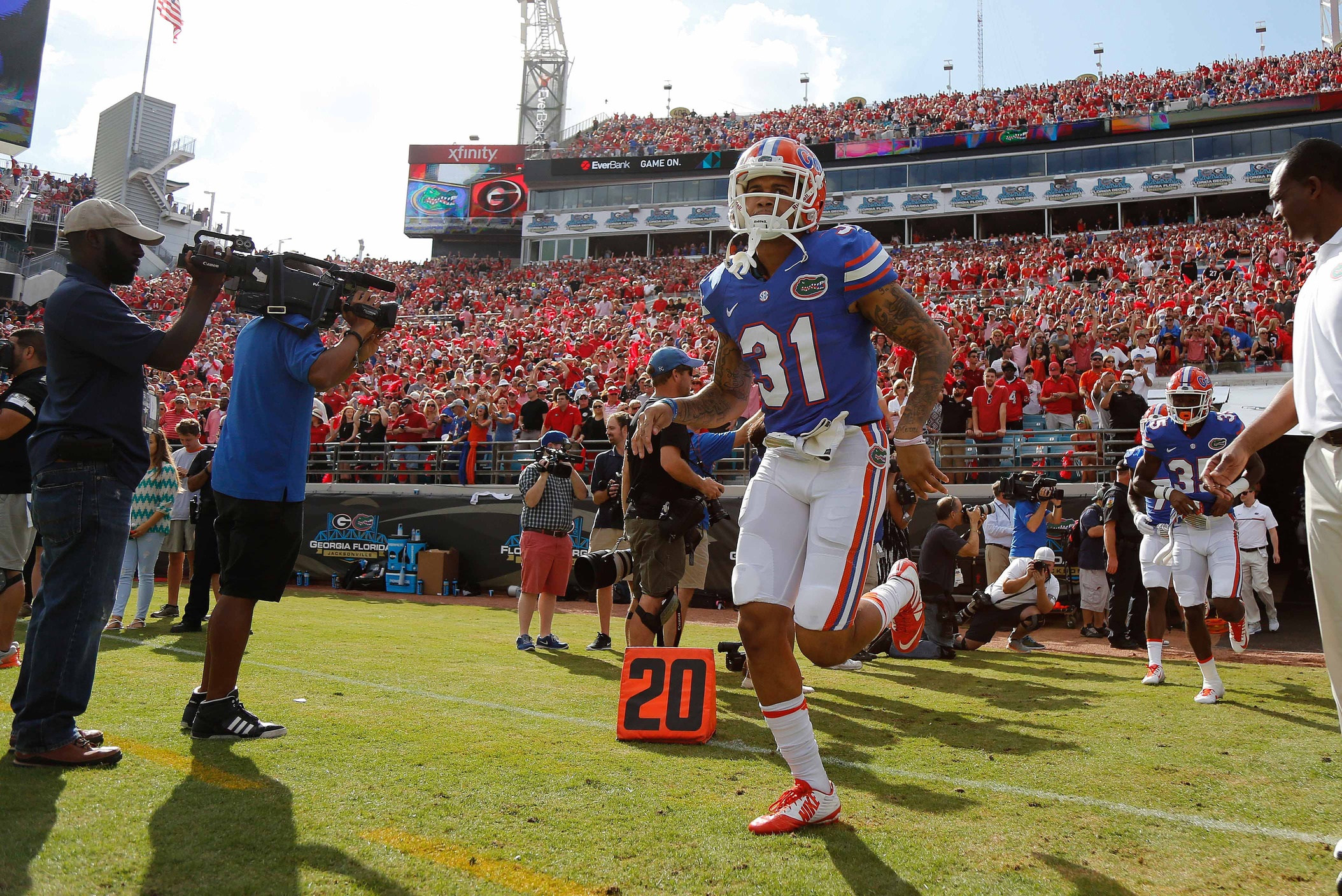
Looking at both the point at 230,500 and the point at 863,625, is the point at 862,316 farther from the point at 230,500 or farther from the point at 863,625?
the point at 230,500

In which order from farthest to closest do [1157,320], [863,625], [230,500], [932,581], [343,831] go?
[1157,320] < [932,581] < [230,500] < [863,625] < [343,831]

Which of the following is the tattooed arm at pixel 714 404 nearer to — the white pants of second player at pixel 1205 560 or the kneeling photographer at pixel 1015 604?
the white pants of second player at pixel 1205 560

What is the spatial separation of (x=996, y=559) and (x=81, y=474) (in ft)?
33.2

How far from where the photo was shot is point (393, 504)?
16.5 m

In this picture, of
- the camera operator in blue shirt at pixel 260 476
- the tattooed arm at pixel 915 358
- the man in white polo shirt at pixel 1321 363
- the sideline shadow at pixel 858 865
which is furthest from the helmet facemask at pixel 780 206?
the sideline shadow at pixel 858 865

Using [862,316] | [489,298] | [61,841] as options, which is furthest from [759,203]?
[489,298]

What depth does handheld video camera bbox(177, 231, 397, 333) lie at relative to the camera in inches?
159

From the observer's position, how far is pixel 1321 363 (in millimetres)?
2748

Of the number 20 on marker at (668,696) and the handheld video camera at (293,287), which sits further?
the number 20 on marker at (668,696)

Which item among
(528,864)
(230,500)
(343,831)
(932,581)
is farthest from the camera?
(932,581)

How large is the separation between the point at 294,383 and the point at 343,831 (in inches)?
82.6

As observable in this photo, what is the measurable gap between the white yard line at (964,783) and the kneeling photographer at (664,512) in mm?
1074

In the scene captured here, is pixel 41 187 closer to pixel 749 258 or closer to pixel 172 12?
pixel 172 12

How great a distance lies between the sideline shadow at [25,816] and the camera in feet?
8.02
